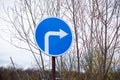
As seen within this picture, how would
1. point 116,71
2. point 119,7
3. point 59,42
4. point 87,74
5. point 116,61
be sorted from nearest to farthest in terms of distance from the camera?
point 59,42, point 119,7, point 87,74, point 116,61, point 116,71

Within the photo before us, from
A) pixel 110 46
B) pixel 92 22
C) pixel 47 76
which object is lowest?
pixel 47 76

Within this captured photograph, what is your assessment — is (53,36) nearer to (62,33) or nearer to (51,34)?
(51,34)

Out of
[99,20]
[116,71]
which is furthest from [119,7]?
[116,71]

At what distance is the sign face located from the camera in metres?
5.69

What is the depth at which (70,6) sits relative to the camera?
36.8ft

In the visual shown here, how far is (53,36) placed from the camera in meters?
5.71

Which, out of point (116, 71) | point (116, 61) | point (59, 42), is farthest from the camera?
point (116, 71)

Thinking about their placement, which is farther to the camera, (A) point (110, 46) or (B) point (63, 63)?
(B) point (63, 63)

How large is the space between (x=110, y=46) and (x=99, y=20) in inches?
34.1

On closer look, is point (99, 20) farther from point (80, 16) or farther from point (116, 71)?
point (116, 71)

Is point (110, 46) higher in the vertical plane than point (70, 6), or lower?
lower

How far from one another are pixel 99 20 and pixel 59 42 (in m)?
5.10

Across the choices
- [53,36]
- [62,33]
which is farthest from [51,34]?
[62,33]

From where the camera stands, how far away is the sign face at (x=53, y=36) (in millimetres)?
5691
